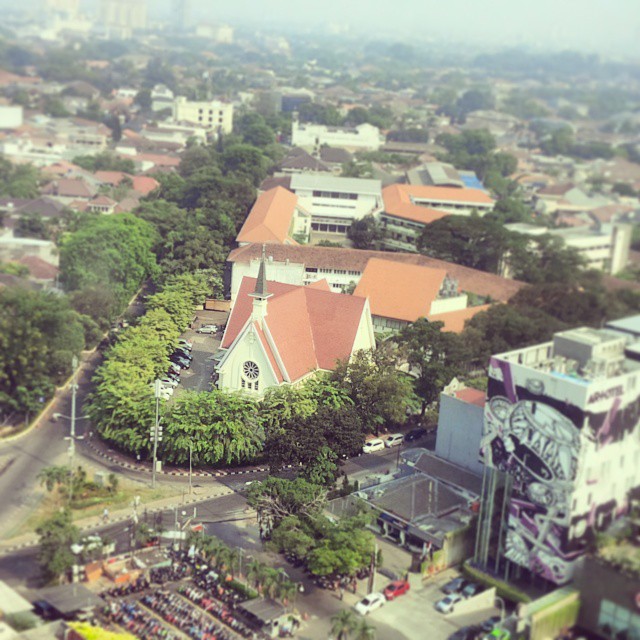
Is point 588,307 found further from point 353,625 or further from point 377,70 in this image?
point 377,70

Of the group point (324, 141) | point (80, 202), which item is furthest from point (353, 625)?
point (324, 141)

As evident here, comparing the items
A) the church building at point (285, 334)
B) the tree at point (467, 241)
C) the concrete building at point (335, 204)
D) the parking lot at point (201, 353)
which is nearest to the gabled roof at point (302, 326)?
the church building at point (285, 334)

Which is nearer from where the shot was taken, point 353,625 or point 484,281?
point 353,625

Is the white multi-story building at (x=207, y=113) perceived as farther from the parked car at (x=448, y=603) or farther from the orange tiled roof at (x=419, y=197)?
the parked car at (x=448, y=603)

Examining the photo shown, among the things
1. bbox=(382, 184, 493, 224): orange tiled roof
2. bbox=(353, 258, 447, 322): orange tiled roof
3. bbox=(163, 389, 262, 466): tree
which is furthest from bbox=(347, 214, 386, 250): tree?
bbox=(163, 389, 262, 466): tree

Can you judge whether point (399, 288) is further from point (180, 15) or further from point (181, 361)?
point (180, 15)

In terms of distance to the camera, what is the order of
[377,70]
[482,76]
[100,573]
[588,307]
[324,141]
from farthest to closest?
[377,70]
[482,76]
[324,141]
[588,307]
[100,573]
